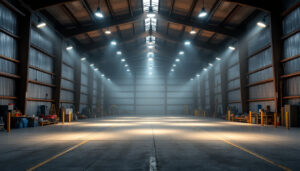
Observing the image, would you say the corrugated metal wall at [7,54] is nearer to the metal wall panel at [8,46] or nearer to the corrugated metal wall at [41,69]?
the metal wall panel at [8,46]

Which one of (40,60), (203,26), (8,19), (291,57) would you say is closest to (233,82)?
(203,26)

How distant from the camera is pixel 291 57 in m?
19.7

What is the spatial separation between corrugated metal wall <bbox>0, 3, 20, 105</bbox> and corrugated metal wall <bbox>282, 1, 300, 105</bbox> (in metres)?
23.8

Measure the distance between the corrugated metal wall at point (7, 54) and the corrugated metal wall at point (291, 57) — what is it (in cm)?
2381

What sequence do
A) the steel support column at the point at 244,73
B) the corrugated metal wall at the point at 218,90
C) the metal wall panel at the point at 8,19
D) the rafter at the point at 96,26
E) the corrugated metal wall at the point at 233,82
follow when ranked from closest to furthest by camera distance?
the metal wall panel at the point at 8,19, the rafter at the point at 96,26, the steel support column at the point at 244,73, the corrugated metal wall at the point at 233,82, the corrugated metal wall at the point at 218,90

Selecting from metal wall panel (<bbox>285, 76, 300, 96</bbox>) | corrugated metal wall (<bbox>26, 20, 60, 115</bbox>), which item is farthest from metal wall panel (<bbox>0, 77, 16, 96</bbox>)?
metal wall panel (<bbox>285, 76, 300, 96</bbox>)

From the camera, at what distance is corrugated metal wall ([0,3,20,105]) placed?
19016mm

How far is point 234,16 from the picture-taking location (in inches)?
1029

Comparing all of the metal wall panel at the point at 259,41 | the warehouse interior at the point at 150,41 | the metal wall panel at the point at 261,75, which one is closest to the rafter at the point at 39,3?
the warehouse interior at the point at 150,41

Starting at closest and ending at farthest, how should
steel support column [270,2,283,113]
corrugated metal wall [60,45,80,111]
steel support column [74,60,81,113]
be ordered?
steel support column [270,2,283,113] < corrugated metal wall [60,45,80,111] < steel support column [74,60,81,113]

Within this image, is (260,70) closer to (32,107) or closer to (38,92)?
(38,92)

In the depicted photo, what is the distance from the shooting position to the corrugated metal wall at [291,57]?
62.7 feet

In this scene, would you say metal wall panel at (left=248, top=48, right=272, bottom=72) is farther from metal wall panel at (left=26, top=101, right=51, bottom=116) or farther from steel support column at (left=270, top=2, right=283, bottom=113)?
metal wall panel at (left=26, top=101, right=51, bottom=116)

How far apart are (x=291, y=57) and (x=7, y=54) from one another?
2399 cm
